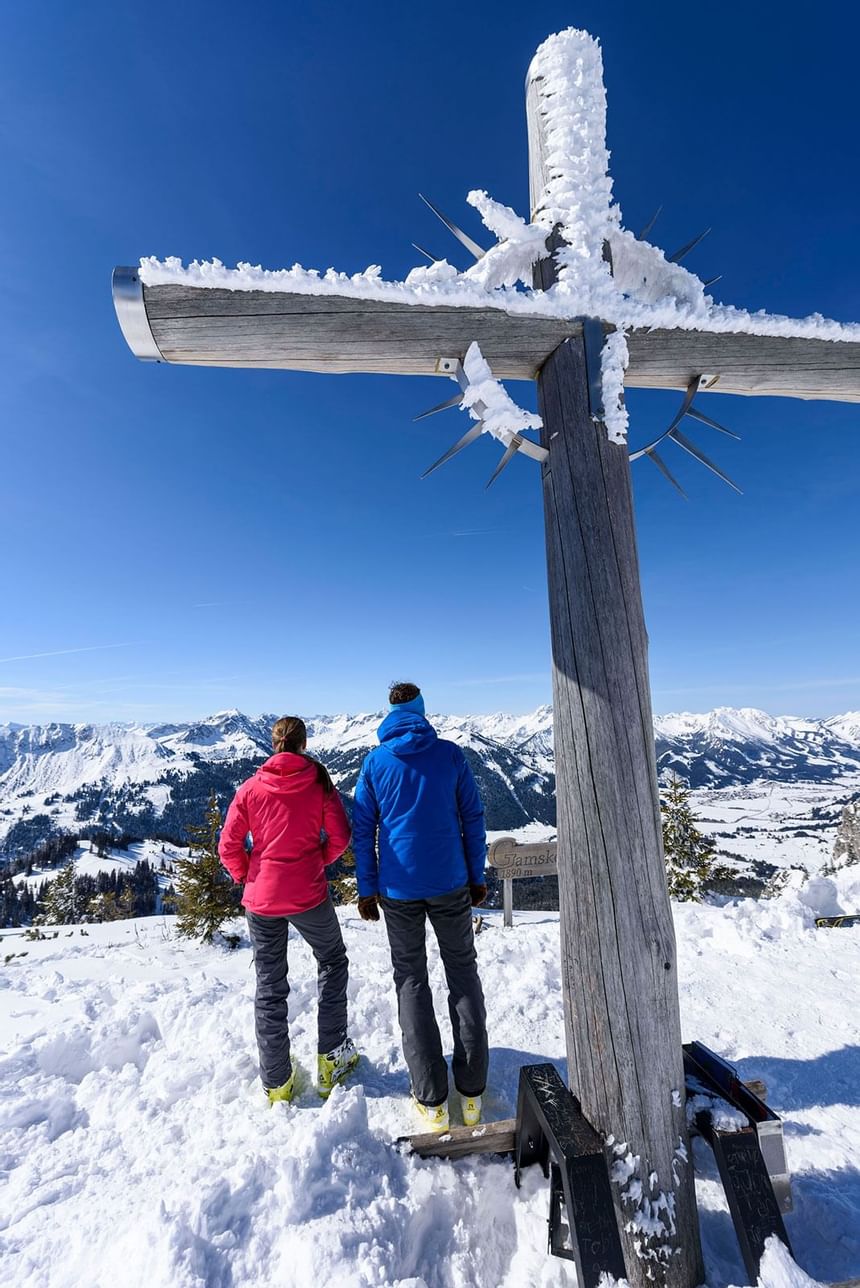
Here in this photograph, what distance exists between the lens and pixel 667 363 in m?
2.57

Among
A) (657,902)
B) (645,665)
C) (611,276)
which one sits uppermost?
(611,276)

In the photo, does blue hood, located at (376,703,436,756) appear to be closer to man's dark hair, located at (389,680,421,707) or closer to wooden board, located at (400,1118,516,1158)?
man's dark hair, located at (389,680,421,707)

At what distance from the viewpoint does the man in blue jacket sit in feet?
9.33

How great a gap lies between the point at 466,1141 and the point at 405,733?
1887 millimetres

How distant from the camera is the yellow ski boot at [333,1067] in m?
3.20

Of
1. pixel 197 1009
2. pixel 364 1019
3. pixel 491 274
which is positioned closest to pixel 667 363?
pixel 491 274

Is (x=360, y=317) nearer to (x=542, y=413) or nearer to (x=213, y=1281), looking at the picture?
(x=542, y=413)

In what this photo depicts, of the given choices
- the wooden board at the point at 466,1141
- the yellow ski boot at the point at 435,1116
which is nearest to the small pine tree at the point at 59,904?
the yellow ski boot at the point at 435,1116

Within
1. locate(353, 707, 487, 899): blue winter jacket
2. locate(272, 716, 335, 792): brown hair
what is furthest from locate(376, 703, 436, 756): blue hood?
locate(272, 716, 335, 792): brown hair

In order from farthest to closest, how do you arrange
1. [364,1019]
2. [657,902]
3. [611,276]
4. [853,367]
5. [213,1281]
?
[364,1019]
[853,367]
[611,276]
[657,902]
[213,1281]

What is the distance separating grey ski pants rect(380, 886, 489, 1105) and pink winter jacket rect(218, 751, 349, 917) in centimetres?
55

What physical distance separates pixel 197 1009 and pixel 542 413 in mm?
4628

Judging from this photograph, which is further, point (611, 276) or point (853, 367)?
point (853, 367)

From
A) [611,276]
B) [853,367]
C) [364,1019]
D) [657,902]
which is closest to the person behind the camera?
[657,902]
